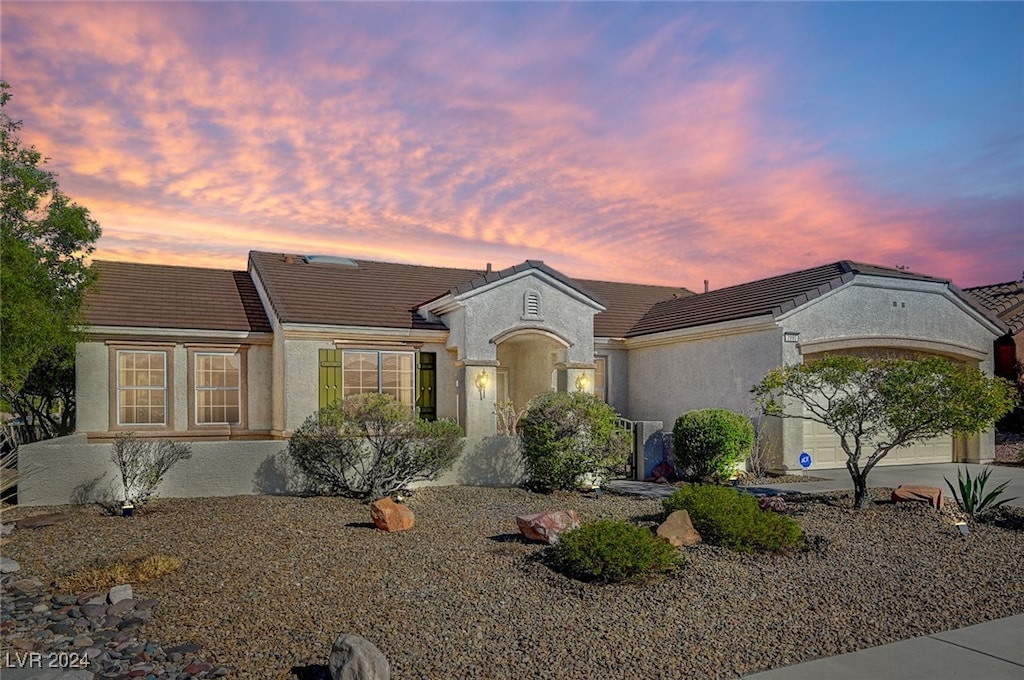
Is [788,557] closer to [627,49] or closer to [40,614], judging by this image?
[40,614]

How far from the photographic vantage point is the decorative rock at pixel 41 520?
9.62 meters

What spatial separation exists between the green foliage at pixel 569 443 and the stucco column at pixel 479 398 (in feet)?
11.4

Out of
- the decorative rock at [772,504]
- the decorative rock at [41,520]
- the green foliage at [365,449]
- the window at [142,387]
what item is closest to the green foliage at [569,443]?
the green foliage at [365,449]

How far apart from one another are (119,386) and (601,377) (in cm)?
1226

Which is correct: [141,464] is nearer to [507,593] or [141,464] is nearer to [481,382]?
[507,593]

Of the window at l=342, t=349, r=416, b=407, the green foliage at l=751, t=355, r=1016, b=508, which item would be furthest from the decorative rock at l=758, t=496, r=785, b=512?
the window at l=342, t=349, r=416, b=407

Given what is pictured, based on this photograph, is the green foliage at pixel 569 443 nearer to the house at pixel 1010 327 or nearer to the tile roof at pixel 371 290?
the tile roof at pixel 371 290

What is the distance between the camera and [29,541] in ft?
28.9

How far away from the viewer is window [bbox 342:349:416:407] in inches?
666

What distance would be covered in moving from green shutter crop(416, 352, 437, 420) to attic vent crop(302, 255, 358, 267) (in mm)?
4759

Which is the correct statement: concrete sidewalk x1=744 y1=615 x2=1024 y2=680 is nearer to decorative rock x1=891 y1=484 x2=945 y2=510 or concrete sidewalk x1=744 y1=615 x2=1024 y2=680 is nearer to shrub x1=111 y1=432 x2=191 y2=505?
decorative rock x1=891 y1=484 x2=945 y2=510

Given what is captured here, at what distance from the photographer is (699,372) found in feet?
60.5
